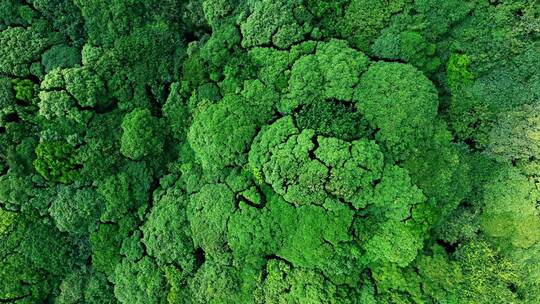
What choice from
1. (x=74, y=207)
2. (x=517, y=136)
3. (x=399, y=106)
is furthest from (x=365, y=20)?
(x=74, y=207)

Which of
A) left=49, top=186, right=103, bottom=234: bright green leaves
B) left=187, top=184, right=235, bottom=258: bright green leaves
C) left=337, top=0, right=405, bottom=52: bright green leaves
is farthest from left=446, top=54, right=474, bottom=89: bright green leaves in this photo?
left=49, top=186, right=103, bottom=234: bright green leaves

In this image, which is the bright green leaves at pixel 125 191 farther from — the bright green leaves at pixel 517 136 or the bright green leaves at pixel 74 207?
the bright green leaves at pixel 517 136

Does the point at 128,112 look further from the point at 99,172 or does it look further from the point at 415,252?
the point at 415,252

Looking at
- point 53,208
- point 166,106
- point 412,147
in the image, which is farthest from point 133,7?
point 412,147

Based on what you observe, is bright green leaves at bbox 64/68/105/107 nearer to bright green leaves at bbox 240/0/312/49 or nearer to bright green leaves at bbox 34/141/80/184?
bright green leaves at bbox 34/141/80/184

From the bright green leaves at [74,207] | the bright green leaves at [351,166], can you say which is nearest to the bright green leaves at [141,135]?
the bright green leaves at [74,207]

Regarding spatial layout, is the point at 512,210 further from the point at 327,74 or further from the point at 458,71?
the point at 327,74
